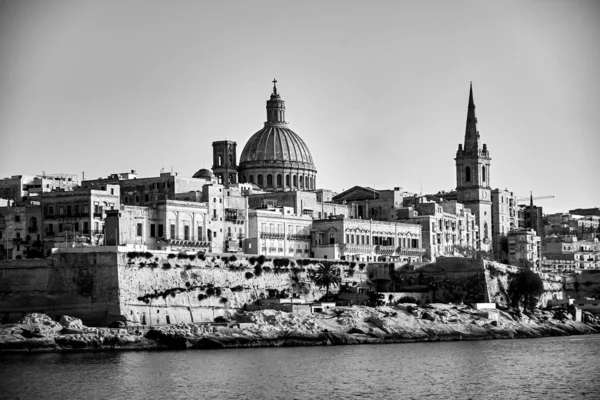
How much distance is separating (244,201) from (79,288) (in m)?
22.4

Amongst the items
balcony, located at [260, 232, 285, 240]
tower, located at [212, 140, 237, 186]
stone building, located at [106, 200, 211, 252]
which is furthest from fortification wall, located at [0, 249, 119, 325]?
tower, located at [212, 140, 237, 186]

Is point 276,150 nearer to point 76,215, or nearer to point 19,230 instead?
point 19,230

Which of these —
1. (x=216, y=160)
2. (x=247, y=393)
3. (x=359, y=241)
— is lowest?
(x=247, y=393)

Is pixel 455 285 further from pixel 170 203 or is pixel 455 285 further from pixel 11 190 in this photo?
pixel 11 190

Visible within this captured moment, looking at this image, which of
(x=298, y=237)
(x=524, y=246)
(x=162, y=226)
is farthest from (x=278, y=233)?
(x=524, y=246)

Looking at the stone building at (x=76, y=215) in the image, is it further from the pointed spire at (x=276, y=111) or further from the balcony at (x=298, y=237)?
the pointed spire at (x=276, y=111)

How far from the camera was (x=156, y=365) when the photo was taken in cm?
5403

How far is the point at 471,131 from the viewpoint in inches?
4377


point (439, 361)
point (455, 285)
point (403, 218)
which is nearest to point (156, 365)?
point (439, 361)

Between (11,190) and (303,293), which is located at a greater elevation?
(11,190)

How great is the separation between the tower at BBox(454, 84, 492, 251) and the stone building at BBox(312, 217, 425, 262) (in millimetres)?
16454

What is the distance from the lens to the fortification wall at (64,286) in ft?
212

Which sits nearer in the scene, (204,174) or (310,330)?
(310,330)

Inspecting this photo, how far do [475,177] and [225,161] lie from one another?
20407mm
